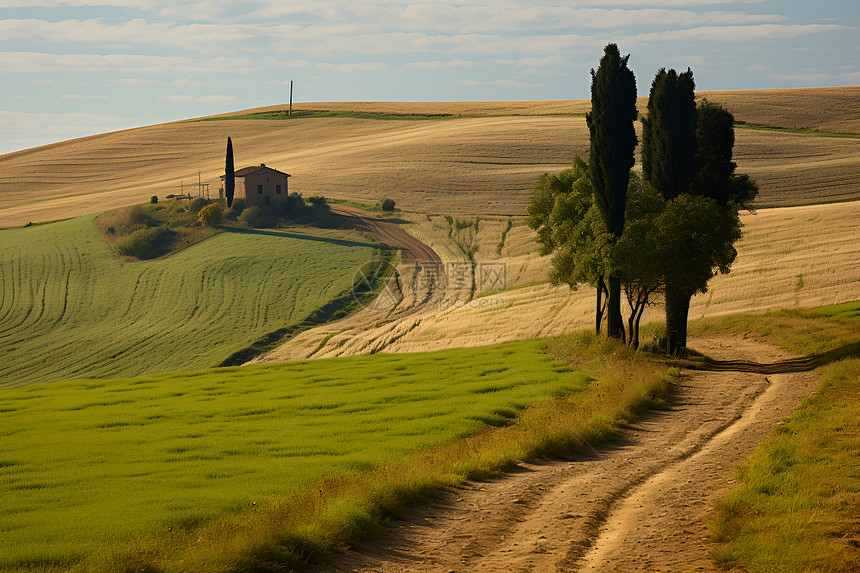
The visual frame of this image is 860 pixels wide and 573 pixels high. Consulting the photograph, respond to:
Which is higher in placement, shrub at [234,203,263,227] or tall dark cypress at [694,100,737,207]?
tall dark cypress at [694,100,737,207]

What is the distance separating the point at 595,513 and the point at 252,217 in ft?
231

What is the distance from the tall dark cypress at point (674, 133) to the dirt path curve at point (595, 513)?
653 inches

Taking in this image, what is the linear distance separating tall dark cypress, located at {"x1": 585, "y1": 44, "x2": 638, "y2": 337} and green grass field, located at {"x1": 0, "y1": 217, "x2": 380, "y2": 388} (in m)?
26.0

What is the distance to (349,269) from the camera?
60.8 metres

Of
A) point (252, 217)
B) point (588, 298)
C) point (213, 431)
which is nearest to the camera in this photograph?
point (213, 431)

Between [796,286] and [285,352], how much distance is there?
32.4 m

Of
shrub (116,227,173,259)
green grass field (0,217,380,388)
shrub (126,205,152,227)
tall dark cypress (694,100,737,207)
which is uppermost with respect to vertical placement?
tall dark cypress (694,100,737,207)

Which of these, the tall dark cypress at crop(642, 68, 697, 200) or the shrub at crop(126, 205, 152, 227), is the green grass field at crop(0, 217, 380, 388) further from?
the tall dark cypress at crop(642, 68, 697, 200)

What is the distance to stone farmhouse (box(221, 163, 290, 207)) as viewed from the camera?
82.5 m

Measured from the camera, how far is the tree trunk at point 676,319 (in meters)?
32.9

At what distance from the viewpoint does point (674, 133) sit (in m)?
33.8

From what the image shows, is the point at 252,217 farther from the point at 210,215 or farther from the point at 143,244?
the point at 143,244

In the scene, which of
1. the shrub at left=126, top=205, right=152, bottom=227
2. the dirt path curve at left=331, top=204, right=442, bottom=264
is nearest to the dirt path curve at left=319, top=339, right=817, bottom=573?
the dirt path curve at left=331, top=204, right=442, bottom=264

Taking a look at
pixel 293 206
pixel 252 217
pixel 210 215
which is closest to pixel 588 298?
pixel 293 206
